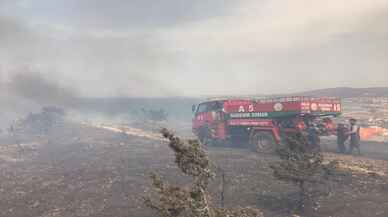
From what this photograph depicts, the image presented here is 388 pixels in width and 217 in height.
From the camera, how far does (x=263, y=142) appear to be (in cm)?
2108

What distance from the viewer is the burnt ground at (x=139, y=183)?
1187cm

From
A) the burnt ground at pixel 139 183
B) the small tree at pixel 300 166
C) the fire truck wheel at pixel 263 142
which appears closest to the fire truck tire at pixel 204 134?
the burnt ground at pixel 139 183

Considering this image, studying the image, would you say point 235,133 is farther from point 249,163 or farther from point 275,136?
point 249,163

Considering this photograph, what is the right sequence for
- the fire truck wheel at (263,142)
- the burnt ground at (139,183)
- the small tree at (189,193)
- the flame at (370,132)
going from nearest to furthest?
the small tree at (189,193) → the burnt ground at (139,183) → the fire truck wheel at (263,142) → the flame at (370,132)

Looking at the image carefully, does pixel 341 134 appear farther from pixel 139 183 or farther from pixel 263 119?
pixel 139 183

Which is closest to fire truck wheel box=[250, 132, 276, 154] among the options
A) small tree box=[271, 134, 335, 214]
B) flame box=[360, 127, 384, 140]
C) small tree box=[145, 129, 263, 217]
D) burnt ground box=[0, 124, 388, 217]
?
burnt ground box=[0, 124, 388, 217]

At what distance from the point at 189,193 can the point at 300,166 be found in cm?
699

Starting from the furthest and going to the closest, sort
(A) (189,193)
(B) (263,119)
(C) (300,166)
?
(B) (263,119), (C) (300,166), (A) (189,193)

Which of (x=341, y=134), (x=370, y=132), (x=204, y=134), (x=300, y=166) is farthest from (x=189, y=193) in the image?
(x=370, y=132)

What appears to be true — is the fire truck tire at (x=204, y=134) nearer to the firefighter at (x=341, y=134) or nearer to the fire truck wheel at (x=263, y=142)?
the fire truck wheel at (x=263, y=142)

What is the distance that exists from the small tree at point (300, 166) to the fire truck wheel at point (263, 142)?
8.17 meters

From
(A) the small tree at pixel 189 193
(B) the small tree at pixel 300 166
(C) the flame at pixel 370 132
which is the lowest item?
(C) the flame at pixel 370 132

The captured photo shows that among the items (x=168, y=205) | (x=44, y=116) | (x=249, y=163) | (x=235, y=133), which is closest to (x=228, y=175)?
(x=249, y=163)

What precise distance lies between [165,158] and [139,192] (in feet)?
23.8
